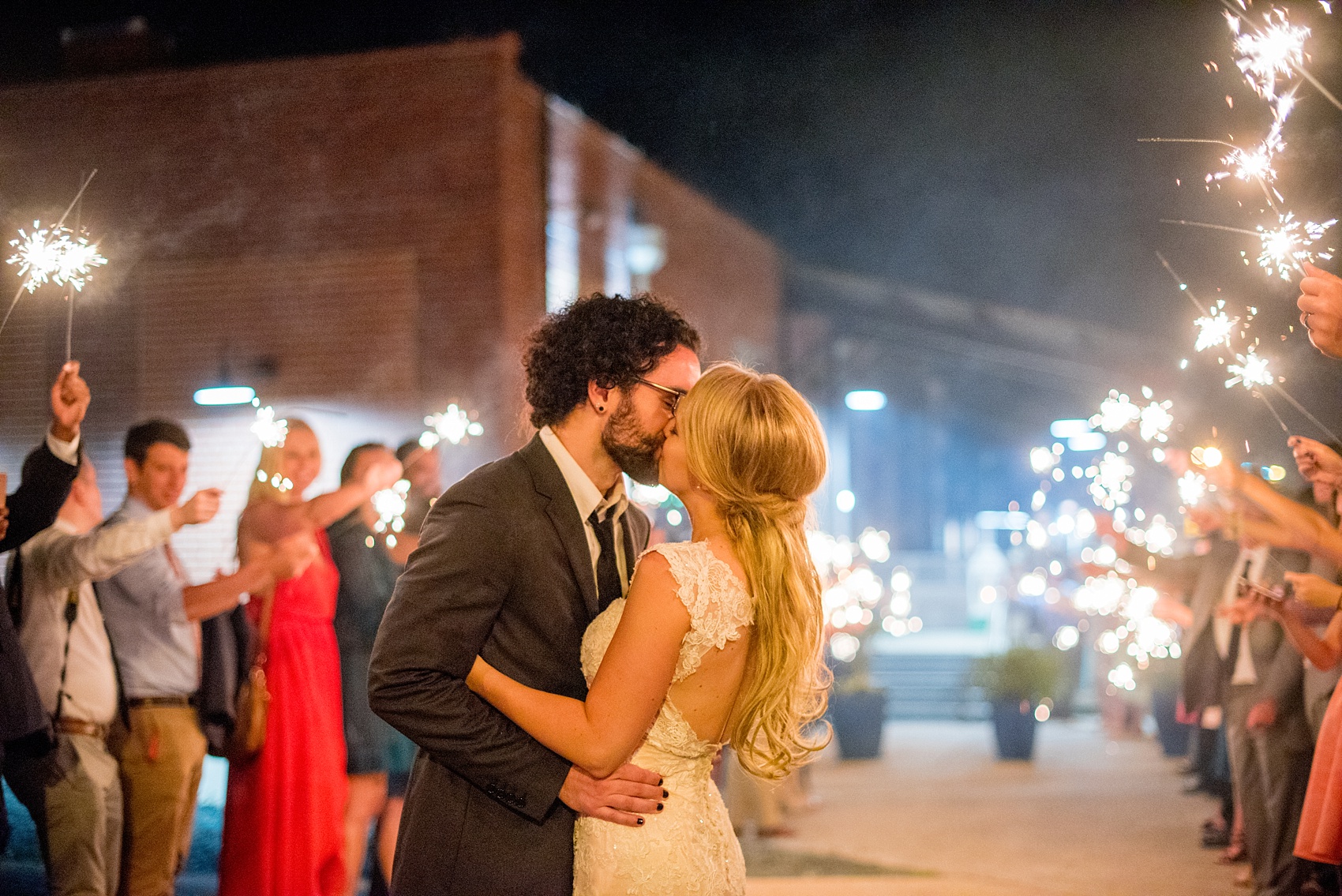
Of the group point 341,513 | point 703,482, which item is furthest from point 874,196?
point 703,482

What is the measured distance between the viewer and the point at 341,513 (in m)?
4.56

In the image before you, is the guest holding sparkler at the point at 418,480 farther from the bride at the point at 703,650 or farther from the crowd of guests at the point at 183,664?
the bride at the point at 703,650

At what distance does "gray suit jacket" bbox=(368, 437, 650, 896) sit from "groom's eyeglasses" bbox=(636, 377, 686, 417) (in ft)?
1.03

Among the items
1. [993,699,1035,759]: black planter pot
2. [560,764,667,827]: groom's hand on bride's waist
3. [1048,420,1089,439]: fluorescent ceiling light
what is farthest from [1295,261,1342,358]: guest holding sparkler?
[1048,420,1089,439]: fluorescent ceiling light

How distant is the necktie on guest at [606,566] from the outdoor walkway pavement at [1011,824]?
3640mm

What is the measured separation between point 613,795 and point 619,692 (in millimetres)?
232

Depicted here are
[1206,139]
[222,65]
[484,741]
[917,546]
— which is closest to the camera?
[484,741]

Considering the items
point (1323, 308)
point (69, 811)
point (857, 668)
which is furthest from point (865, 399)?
point (69, 811)

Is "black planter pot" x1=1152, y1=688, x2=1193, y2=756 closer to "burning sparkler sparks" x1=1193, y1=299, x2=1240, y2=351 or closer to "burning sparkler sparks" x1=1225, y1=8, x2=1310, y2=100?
"burning sparkler sparks" x1=1193, y1=299, x2=1240, y2=351

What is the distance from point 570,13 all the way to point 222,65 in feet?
8.81

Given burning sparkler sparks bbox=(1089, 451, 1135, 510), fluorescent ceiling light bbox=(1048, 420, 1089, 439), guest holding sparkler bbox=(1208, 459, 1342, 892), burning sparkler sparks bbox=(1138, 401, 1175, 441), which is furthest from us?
fluorescent ceiling light bbox=(1048, 420, 1089, 439)

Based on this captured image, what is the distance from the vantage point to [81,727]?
373 cm

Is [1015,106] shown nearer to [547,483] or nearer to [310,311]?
[310,311]

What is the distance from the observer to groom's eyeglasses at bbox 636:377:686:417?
2.48 metres
